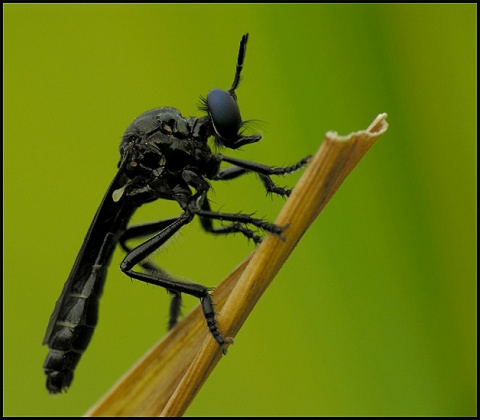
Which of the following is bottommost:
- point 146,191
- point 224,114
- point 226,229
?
point 226,229

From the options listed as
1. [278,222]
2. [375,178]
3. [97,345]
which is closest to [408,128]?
[375,178]

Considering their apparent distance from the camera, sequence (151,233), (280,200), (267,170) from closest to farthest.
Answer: (267,170), (280,200), (151,233)

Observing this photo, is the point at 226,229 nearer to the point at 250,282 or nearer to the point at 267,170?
the point at 267,170

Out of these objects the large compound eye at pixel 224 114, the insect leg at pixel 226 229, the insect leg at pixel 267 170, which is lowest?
the insect leg at pixel 226 229

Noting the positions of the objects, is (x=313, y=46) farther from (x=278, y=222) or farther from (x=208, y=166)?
(x=278, y=222)

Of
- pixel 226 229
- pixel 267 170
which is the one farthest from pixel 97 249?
pixel 267 170

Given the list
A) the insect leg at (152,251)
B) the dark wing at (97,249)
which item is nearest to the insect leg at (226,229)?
the insect leg at (152,251)

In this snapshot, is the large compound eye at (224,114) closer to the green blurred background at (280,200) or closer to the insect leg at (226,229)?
the green blurred background at (280,200)
